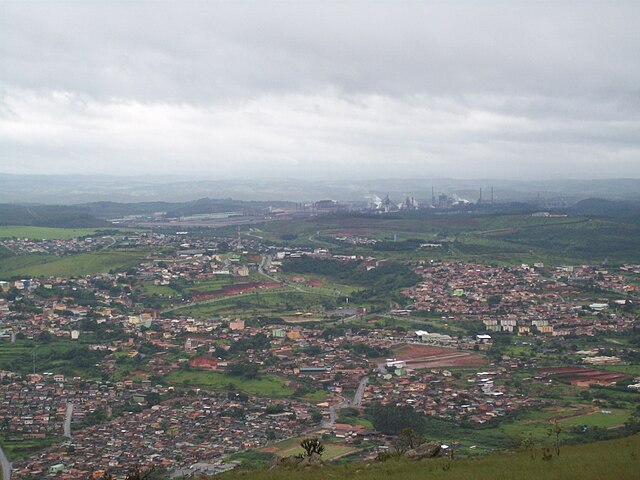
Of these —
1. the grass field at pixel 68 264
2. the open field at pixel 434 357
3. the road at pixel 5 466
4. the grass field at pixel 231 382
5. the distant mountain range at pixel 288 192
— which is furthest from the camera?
the distant mountain range at pixel 288 192

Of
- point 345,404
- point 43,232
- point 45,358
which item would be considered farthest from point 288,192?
point 345,404

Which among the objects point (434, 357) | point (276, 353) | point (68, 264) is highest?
point (68, 264)

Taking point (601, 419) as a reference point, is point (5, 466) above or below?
below

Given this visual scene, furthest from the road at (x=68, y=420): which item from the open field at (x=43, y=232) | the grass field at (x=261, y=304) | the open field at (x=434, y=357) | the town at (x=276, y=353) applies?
the open field at (x=43, y=232)

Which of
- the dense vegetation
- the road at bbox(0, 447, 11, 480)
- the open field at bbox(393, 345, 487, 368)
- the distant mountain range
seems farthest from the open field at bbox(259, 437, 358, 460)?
the distant mountain range

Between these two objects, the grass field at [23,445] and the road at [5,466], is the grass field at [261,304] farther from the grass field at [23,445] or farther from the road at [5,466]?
the road at [5,466]

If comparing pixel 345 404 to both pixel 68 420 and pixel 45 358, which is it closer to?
pixel 68 420

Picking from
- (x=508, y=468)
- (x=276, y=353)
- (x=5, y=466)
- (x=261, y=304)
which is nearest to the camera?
(x=508, y=468)

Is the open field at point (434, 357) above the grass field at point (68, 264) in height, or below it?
below
